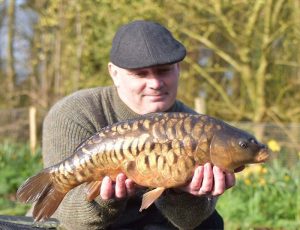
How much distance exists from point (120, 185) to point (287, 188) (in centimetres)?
399

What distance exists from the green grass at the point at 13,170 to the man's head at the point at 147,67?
3.56m

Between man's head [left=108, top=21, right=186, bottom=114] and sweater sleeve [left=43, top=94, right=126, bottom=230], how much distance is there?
0.27m

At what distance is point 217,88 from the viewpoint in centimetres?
1175

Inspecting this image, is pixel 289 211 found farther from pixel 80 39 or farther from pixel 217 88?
pixel 80 39

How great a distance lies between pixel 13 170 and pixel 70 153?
17.0ft

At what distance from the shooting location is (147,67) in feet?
10.7

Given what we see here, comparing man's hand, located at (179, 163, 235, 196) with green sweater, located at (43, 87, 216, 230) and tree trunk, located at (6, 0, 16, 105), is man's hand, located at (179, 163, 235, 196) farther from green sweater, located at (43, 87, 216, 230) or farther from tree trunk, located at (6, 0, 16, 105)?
tree trunk, located at (6, 0, 16, 105)

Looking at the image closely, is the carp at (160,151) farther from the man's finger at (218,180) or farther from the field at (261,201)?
the field at (261,201)

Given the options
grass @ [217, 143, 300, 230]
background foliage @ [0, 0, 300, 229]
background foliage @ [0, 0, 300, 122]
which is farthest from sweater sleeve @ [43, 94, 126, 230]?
background foliage @ [0, 0, 300, 122]

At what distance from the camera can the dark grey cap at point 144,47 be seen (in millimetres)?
3252

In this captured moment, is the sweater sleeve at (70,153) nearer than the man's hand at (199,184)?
No

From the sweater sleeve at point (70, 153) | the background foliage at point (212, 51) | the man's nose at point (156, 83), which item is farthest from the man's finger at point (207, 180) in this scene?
the background foliage at point (212, 51)

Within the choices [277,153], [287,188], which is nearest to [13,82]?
[277,153]

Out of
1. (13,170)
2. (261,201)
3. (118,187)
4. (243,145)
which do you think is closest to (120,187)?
(118,187)
